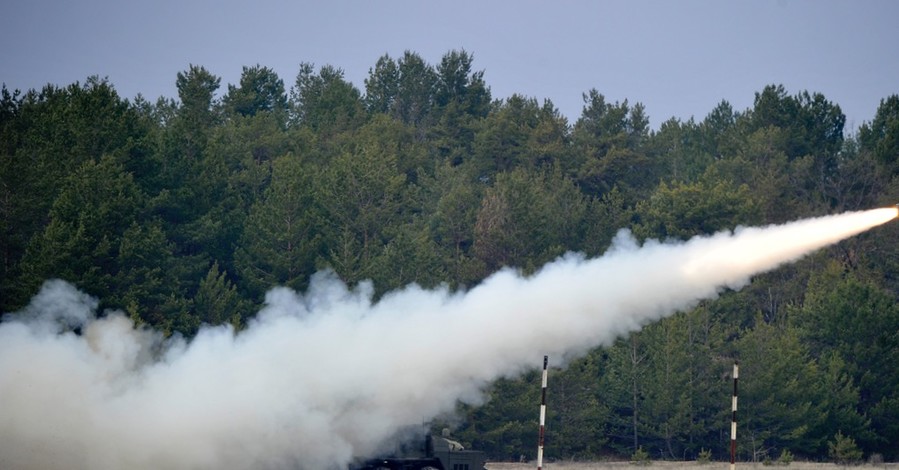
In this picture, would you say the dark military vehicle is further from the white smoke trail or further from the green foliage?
the green foliage

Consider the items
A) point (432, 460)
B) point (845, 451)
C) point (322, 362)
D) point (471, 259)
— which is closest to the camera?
point (432, 460)

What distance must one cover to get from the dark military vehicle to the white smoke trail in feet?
2.77

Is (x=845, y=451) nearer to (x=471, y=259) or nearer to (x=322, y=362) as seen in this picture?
(x=471, y=259)

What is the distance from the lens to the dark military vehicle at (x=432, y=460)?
36.7m

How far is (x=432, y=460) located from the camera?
120ft

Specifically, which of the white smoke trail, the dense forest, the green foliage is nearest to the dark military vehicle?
the white smoke trail

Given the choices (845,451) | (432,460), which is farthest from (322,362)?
(845,451)

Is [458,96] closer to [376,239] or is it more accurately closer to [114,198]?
[376,239]

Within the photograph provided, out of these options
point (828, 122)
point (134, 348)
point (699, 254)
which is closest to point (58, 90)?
point (134, 348)

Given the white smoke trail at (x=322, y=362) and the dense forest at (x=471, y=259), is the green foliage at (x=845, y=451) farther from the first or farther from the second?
the white smoke trail at (x=322, y=362)

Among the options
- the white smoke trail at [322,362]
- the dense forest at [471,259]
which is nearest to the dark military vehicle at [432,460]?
the white smoke trail at [322,362]

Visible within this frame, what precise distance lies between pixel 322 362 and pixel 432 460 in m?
4.67

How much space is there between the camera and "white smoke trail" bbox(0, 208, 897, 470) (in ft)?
123

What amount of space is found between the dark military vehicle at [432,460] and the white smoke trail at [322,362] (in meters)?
0.84
